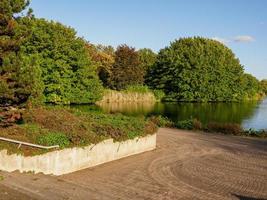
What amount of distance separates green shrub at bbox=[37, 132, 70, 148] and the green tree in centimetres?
213

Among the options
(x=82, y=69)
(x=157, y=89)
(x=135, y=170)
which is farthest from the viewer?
(x=157, y=89)

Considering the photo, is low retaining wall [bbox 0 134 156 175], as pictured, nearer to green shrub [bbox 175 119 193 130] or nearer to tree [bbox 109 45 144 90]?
green shrub [bbox 175 119 193 130]

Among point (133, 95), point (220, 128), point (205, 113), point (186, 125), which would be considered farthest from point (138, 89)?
point (220, 128)

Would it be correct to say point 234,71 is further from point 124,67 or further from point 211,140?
point 211,140

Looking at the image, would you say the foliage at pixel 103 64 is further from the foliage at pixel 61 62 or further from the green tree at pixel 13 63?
the green tree at pixel 13 63

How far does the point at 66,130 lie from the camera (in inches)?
675

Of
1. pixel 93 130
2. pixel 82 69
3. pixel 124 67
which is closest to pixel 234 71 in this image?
pixel 124 67

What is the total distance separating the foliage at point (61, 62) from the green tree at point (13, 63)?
115 feet

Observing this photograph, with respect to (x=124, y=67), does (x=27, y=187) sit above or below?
below

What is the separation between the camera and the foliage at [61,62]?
175ft

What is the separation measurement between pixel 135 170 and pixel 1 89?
644 cm

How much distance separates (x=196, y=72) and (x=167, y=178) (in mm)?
64717

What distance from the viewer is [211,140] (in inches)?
968

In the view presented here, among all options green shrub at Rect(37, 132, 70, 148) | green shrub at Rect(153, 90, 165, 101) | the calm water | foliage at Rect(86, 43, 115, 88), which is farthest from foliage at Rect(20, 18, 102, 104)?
green shrub at Rect(37, 132, 70, 148)
